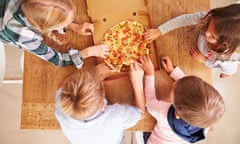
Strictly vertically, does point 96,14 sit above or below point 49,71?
above

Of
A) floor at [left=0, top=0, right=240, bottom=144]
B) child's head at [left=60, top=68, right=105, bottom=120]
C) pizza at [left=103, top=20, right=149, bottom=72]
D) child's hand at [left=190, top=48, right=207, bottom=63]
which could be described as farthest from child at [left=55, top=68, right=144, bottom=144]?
floor at [left=0, top=0, right=240, bottom=144]

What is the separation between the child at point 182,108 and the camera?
1036mm

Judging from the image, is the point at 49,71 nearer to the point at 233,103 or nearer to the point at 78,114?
the point at 78,114

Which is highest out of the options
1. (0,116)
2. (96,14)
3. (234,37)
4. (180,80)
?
(96,14)

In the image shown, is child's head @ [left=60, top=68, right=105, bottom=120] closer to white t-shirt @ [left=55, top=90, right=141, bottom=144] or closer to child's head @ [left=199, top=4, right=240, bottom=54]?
white t-shirt @ [left=55, top=90, right=141, bottom=144]

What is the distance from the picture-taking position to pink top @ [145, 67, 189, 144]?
3.84ft

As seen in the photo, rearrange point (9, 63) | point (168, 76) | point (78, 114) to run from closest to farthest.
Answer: point (78, 114) → point (168, 76) → point (9, 63)

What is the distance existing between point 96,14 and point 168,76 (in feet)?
1.04

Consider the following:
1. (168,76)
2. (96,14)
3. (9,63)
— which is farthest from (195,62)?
(9,63)

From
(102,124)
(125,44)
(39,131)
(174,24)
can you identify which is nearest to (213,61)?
(174,24)

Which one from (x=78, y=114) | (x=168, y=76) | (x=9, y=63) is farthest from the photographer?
(x=9, y=63)

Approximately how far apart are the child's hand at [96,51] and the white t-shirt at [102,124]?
158mm

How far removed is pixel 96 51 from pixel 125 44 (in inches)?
4.2

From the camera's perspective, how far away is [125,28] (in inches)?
49.2
